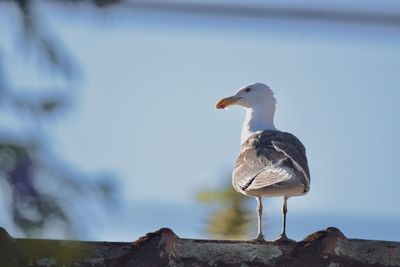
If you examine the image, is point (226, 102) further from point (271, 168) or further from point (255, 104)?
point (271, 168)

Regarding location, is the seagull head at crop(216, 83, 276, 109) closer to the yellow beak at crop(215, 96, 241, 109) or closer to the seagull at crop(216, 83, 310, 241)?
the yellow beak at crop(215, 96, 241, 109)

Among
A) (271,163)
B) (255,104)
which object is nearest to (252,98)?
(255,104)

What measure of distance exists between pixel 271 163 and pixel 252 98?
300cm

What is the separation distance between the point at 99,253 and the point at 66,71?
9.20 ft

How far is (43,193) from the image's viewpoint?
5.22 feet

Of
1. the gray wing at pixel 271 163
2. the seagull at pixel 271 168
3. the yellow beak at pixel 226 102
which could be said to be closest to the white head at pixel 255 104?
the yellow beak at pixel 226 102

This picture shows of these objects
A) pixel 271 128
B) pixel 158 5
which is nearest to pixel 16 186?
pixel 158 5

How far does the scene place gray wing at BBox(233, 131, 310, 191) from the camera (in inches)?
283

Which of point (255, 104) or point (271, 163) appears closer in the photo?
point (271, 163)

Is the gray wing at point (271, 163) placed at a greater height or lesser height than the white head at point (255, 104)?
lesser

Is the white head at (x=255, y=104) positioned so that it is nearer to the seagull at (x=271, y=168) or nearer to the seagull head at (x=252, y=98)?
the seagull head at (x=252, y=98)

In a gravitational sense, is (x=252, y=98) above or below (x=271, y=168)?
above

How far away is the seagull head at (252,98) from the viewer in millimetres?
10266

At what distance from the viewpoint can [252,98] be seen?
10.4 m
